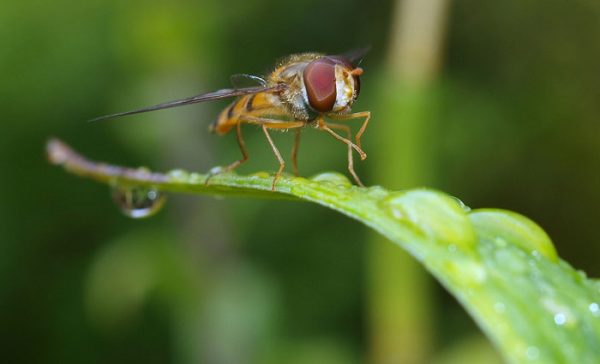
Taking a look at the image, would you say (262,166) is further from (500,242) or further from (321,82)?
(500,242)

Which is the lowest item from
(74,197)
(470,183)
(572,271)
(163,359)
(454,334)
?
(163,359)

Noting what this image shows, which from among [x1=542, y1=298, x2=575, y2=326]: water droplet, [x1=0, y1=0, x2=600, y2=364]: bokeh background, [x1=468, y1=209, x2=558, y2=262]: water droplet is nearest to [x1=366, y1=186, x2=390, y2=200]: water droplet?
[x1=468, y1=209, x2=558, y2=262]: water droplet

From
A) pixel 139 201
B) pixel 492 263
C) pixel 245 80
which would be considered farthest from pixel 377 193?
pixel 245 80

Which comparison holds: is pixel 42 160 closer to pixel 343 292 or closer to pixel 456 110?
pixel 343 292

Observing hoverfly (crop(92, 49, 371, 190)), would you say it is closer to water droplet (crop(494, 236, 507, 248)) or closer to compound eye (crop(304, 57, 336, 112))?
compound eye (crop(304, 57, 336, 112))

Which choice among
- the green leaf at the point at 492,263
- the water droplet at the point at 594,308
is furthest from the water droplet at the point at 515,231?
the water droplet at the point at 594,308

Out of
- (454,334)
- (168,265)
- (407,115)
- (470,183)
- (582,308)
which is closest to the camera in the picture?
(582,308)

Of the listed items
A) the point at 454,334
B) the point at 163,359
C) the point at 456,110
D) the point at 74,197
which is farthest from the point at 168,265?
the point at 456,110
